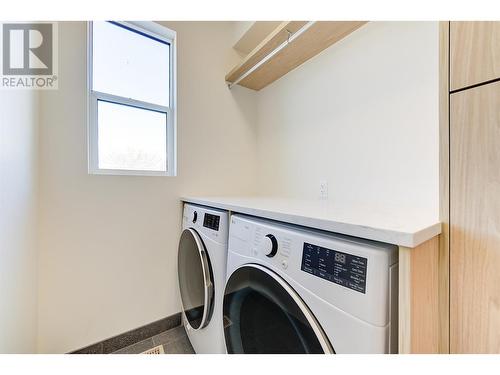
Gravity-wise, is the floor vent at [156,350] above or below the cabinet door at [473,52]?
below

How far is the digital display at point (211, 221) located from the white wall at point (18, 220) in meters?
0.76

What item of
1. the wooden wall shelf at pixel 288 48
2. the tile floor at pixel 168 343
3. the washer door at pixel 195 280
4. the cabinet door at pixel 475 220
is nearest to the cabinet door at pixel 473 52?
the cabinet door at pixel 475 220

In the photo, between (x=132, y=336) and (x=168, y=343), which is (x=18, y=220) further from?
(x=168, y=343)

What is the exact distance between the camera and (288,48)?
138cm

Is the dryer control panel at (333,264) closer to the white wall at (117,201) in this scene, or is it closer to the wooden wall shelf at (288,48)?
the white wall at (117,201)

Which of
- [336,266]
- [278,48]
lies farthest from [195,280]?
[278,48]

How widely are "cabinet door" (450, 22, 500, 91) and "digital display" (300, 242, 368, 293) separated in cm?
50

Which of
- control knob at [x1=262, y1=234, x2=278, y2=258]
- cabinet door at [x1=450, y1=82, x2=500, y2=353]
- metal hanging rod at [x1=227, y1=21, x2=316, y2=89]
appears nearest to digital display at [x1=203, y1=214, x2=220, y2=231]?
control knob at [x1=262, y1=234, x2=278, y2=258]

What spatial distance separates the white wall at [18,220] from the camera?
0.79 metres

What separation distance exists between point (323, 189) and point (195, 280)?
1005 mm

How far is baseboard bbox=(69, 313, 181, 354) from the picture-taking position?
130cm

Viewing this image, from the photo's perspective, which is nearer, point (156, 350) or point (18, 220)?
point (18, 220)

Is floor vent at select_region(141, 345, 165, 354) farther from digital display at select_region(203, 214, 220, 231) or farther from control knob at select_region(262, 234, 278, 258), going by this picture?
control knob at select_region(262, 234, 278, 258)
